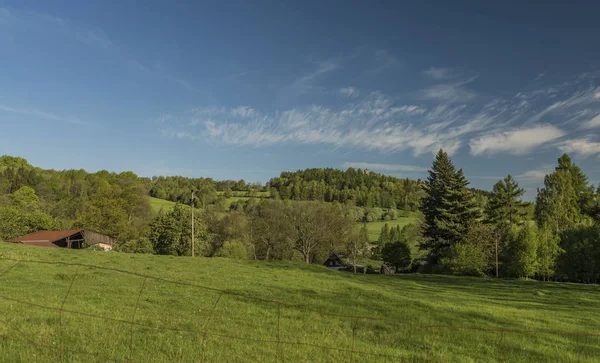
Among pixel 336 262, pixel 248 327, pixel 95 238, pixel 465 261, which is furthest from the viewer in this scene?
pixel 336 262

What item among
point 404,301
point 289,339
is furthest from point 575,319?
point 289,339

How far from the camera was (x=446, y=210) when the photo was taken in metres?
50.2

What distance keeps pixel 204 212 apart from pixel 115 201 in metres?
17.5

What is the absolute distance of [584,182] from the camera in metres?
64.1

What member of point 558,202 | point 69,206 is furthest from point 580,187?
point 69,206

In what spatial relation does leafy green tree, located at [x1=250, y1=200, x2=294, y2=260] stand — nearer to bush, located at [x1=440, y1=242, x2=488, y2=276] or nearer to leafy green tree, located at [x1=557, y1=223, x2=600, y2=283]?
bush, located at [x1=440, y1=242, x2=488, y2=276]

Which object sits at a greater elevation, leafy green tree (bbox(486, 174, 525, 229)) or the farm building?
leafy green tree (bbox(486, 174, 525, 229))

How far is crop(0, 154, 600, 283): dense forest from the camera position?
148ft

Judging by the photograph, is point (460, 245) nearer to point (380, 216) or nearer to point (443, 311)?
point (443, 311)

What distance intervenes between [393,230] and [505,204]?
40.3 meters

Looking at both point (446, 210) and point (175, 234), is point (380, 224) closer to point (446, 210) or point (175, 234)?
point (446, 210)

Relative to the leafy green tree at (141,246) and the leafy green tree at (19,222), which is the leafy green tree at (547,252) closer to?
the leafy green tree at (141,246)

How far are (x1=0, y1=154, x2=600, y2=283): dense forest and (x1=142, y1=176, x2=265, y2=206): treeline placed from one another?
2867 cm

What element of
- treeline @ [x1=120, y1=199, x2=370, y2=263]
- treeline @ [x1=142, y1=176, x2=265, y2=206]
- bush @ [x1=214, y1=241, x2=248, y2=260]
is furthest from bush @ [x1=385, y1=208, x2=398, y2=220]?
bush @ [x1=214, y1=241, x2=248, y2=260]
